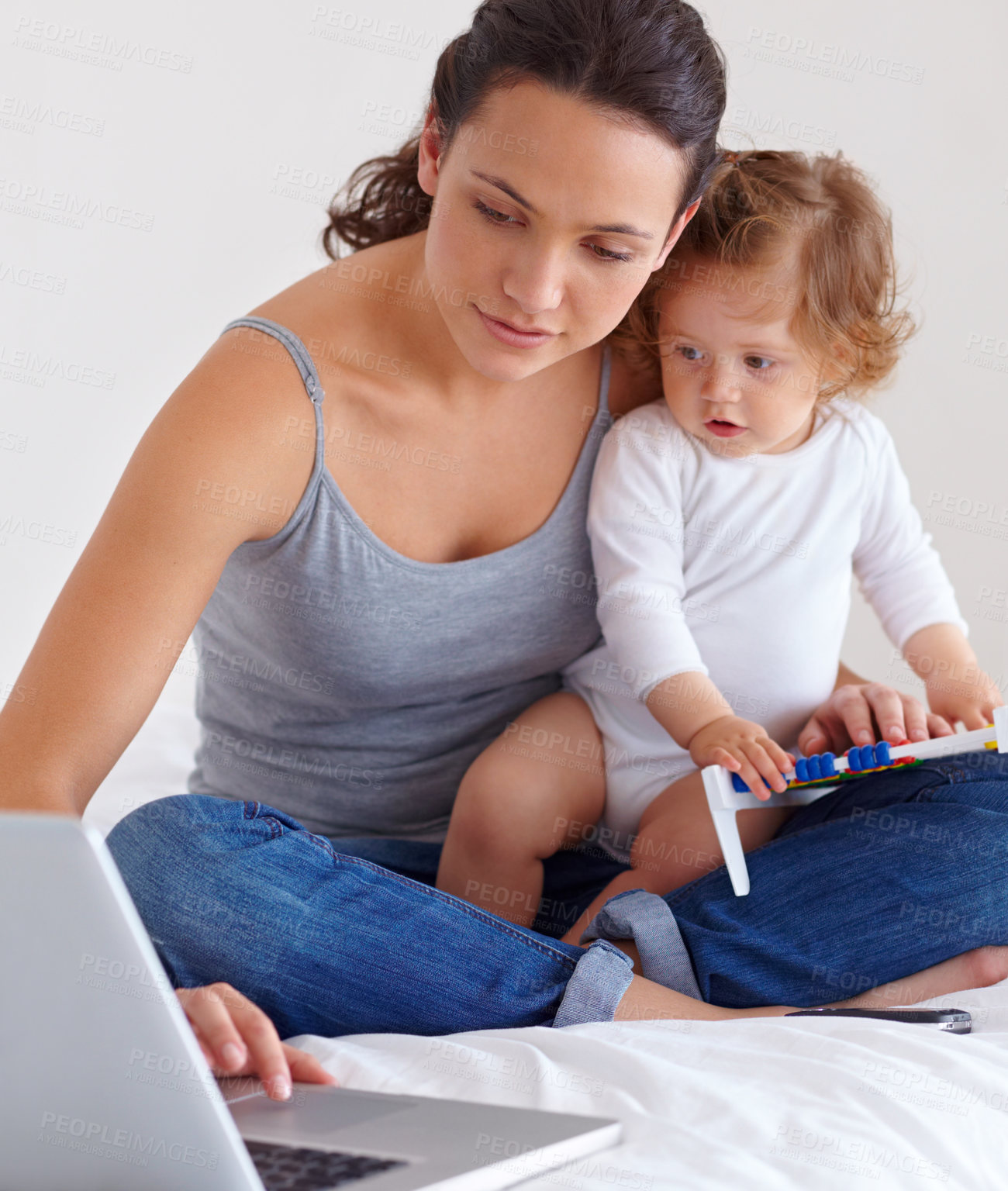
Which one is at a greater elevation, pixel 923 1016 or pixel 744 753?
pixel 744 753

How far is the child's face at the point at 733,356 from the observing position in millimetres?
1242

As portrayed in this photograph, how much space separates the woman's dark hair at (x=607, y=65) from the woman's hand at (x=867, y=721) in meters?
0.56

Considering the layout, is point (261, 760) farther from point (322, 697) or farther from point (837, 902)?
point (837, 902)

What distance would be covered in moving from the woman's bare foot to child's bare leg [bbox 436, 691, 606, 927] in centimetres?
36

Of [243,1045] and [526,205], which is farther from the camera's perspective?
[526,205]

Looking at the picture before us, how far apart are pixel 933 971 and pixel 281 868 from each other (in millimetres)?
613

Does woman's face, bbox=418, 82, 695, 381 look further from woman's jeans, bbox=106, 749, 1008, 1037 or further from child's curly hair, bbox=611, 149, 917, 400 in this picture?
woman's jeans, bbox=106, 749, 1008, 1037

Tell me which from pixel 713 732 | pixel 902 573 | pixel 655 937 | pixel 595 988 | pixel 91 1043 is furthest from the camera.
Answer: pixel 902 573

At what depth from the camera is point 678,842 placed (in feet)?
4.11

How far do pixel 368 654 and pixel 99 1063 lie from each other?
0.72 meters

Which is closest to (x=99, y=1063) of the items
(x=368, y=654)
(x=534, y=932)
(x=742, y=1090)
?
(x=742, y=1090)

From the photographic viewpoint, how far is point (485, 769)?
126 cm

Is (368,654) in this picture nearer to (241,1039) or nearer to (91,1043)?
(241,1039)

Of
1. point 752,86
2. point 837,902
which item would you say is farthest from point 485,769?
point 752,86
